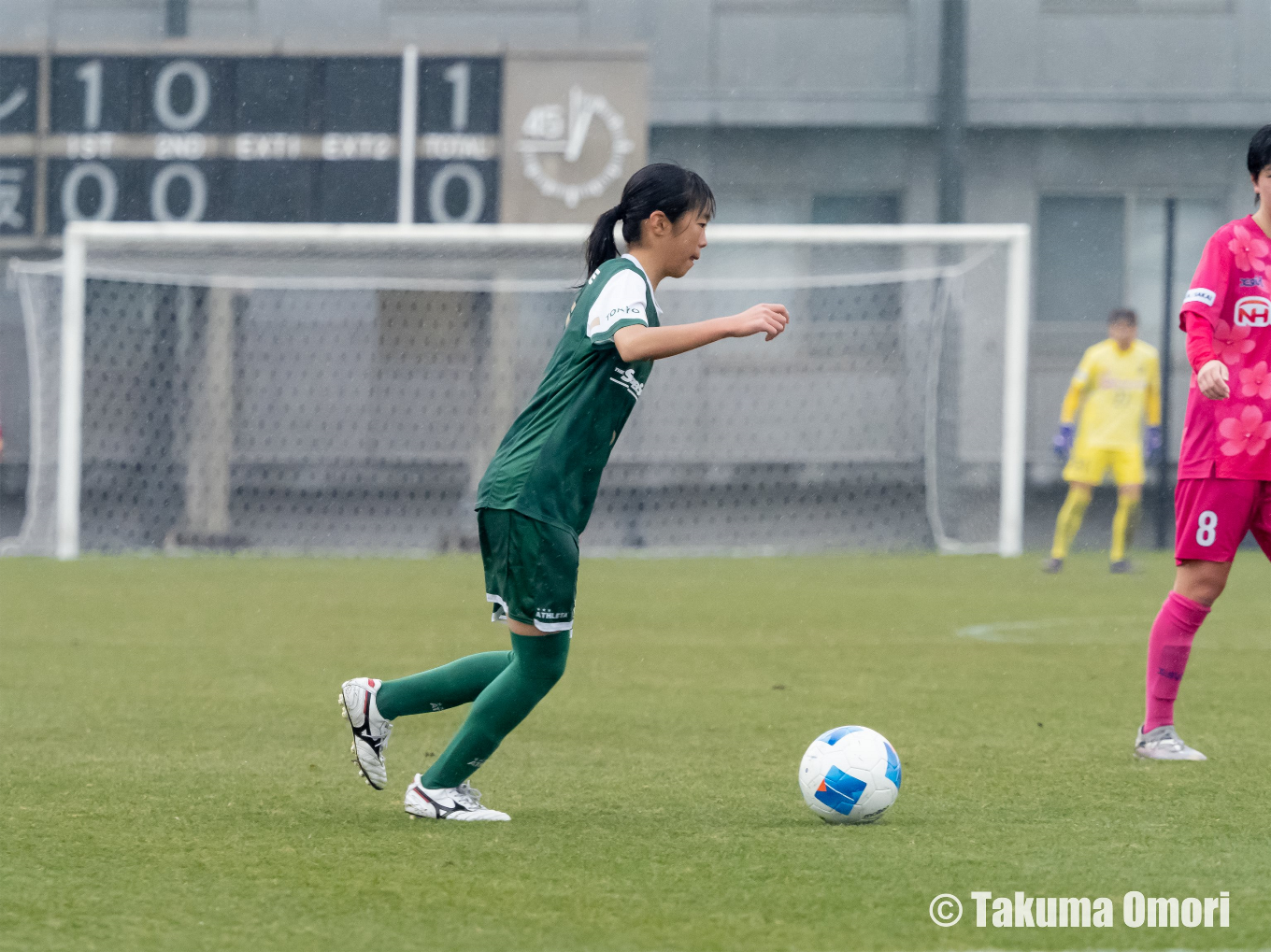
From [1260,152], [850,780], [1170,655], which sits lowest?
[850,780]

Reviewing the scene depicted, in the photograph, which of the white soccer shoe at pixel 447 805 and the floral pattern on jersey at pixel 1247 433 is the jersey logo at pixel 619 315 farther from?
the floral pattern on jersey at pixel 1247 433

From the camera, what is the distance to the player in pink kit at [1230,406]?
4242mm

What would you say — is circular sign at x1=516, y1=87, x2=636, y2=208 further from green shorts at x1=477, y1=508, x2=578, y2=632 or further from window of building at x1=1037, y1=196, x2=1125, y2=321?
green shorts at x1=477, y1=508, x2=578, y2=632

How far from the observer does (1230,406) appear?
426 centimetres

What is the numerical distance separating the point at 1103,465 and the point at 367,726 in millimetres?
9573

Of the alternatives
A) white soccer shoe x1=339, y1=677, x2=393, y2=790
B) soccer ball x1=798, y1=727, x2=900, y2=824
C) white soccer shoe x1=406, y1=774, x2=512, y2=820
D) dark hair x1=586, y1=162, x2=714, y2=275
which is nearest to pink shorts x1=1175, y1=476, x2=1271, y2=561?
soccer ball x1=798, y1=727, x2=900, y2=824

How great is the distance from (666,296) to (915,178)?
12.8ft

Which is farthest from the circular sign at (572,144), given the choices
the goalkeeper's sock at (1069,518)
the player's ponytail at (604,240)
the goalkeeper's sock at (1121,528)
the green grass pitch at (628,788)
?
the player's ponytail at (604,240)

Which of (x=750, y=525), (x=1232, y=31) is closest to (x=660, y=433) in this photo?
(x=750, y=525)

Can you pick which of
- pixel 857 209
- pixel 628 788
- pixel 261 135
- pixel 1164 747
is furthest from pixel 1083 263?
pixel 628 788

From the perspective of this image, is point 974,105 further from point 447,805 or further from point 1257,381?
point 447,805

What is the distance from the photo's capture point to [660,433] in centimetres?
1617

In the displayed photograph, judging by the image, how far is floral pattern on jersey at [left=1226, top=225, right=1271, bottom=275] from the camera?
429cm

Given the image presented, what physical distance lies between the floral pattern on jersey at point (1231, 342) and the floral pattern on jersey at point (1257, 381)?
0.05 metres
